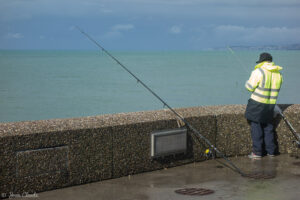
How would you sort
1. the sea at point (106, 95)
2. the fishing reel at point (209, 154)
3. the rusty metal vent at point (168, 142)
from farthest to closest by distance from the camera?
the sea at point (106, 95) → the fishing reel at point (209, 154) → the rusty metal vent at point (168, 142)

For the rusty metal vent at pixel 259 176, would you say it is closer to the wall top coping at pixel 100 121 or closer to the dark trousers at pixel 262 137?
the dark trousers at pixel 262 137

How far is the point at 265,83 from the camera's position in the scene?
789 centimetres

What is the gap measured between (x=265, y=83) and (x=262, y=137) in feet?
Answer: 3.04

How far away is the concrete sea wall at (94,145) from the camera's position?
5980 millimetres

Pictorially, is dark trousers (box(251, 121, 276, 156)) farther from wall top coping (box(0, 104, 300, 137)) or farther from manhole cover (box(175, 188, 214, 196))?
manhole cover (box(175, 188, 214, 196))

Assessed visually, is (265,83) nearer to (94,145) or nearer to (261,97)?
(261,97)

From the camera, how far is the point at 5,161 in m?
5.86

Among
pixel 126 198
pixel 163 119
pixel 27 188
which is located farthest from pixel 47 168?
pixel 163 119

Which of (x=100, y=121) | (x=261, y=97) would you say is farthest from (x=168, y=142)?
(x=261, y=97)

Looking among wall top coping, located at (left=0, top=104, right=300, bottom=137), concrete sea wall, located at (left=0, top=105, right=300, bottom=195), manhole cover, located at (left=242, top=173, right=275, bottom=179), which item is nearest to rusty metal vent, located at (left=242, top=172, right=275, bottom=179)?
manhole cover, located at (left=242, top=173, right=275, bottom=179)

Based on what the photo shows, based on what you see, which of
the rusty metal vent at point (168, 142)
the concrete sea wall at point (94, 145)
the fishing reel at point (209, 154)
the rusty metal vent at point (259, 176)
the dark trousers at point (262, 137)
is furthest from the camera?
the dark trousers at point (262, 137)

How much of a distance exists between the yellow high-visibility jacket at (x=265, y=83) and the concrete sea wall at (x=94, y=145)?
0.49 meters

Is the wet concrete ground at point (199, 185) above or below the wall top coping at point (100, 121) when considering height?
below

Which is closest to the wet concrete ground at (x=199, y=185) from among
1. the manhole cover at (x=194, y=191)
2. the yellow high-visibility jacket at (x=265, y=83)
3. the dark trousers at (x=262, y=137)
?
the manhole cover at (x=194, y=191)
